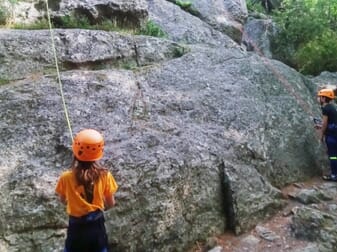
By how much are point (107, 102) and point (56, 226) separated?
2114 mm

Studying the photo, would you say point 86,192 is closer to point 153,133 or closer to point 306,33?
point 153,133

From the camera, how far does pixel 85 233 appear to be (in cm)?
398

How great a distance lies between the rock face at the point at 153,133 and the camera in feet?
16.5

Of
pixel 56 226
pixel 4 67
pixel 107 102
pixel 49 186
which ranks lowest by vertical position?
pixel 56 226

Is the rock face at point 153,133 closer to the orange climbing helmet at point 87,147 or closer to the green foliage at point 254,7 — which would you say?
the orange climbing helmet at point 87,147

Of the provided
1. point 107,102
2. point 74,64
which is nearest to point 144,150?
point 107,102

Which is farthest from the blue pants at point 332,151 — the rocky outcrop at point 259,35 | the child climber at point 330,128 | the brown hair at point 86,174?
the rocky outcrop at point 259,35

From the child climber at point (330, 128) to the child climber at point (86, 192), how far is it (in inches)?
194

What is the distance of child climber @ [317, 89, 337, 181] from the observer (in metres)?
7.55

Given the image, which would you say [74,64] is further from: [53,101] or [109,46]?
[53,101]

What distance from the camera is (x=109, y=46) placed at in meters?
7.45

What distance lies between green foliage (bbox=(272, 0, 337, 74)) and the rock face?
3375mm

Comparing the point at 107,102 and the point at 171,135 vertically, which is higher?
the point at 107,102

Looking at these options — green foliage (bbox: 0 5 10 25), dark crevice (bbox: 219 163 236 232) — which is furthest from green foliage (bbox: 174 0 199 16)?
dark crevice (bbox: 219 163 236 232)
